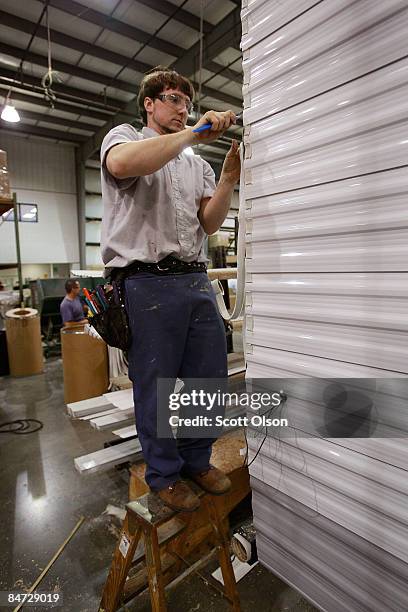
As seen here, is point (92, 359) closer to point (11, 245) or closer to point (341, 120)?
point (341, 120)

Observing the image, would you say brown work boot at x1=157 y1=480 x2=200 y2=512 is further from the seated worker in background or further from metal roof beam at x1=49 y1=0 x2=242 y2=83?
metal roof beam at x1=49 y1=0 x2=242 y2=83

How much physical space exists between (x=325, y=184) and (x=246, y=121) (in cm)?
44

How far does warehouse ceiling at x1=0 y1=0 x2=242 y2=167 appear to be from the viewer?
4664 millimetres

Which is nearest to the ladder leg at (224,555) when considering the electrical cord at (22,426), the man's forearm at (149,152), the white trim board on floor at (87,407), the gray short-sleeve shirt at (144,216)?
the gray short-sleeve shirt at (144,216)

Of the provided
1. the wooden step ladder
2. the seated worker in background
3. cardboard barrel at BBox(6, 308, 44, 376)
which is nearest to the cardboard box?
the wooden step ladder

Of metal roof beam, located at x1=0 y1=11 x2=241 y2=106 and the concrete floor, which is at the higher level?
metal roof beam, located at x1=0 y1=11 x2=241 y2=106

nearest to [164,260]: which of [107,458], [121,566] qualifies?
[121,566]

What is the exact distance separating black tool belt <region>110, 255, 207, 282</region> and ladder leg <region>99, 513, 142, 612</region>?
940 mm

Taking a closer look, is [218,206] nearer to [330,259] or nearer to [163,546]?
[330,259]

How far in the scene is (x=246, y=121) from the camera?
1.29 metres

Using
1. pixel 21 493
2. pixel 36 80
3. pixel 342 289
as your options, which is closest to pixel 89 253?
pixel 36 80

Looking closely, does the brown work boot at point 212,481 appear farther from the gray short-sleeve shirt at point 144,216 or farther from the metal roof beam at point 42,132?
the metal roof beam at point 42,132

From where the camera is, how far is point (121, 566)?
4.36 feet

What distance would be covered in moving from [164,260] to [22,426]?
309 centimetres
